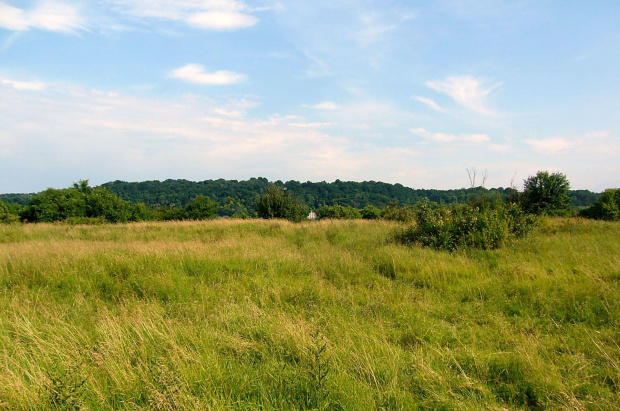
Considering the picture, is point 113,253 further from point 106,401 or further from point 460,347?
point 460,347

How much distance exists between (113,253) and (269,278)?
14.8ft

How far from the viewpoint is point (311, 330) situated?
4.16m

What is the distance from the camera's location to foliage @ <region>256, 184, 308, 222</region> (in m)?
25.6

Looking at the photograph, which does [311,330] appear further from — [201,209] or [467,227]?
[201,209]

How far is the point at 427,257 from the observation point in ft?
26.4

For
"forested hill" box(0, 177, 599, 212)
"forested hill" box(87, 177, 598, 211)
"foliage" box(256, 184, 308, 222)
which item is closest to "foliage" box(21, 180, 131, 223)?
"foliage" box(256, 184, 308, 222)

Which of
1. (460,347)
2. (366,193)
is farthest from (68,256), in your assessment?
(366,193)

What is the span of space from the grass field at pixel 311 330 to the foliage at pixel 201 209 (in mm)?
26223

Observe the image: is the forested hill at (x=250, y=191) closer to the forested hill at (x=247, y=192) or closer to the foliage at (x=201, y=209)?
the forested hill at (x=247, y=192)

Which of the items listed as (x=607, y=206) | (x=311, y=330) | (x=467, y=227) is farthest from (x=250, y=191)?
(x=311, y=330)

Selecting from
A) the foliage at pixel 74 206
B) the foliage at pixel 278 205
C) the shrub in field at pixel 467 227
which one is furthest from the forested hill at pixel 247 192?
the shrub in field at pixel 467 227

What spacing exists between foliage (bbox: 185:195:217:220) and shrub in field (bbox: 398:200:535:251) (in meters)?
27.3

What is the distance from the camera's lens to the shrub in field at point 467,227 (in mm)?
8984

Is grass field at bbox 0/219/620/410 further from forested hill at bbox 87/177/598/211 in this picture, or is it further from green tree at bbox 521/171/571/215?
forested hill at bbox 87/177/598/211
